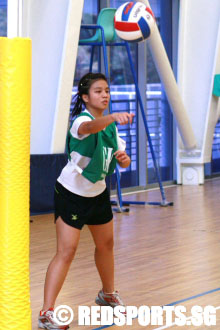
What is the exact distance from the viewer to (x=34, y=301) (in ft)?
16.0

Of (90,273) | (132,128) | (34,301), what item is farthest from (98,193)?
(132,128)

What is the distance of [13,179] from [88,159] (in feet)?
3.09

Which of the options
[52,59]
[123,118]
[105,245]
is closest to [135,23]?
[52,59]

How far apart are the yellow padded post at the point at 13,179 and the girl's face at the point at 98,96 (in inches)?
37.3

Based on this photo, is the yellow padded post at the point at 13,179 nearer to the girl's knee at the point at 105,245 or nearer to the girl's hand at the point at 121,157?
the girl's hand at the point at 121,157

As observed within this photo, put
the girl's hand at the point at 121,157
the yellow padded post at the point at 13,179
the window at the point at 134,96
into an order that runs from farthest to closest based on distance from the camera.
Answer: the window at the point at 134,96 → the girl's hand at the point at 121,157 → the yellow padded post at the point at 13,179

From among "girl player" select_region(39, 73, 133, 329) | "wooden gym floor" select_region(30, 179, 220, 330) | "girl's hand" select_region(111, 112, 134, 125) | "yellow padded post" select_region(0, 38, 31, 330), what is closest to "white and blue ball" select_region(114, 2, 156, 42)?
"wooden gym floor" select_region(30, 179, 220, 330)

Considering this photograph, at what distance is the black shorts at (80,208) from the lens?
4.28 m

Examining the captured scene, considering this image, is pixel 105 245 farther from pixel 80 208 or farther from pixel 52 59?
pixel 52 59

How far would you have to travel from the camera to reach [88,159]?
4293 millimetres

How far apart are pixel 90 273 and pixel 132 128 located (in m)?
6.44

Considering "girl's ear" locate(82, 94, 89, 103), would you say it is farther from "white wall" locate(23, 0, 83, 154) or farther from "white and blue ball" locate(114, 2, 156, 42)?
"white wall" locate(23, 0, 83, 154)

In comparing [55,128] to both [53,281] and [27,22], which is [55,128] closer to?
[27,22]

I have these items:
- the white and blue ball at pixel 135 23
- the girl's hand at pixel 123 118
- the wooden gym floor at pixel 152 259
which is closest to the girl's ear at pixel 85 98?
the girl's hand at pixel 123 118
